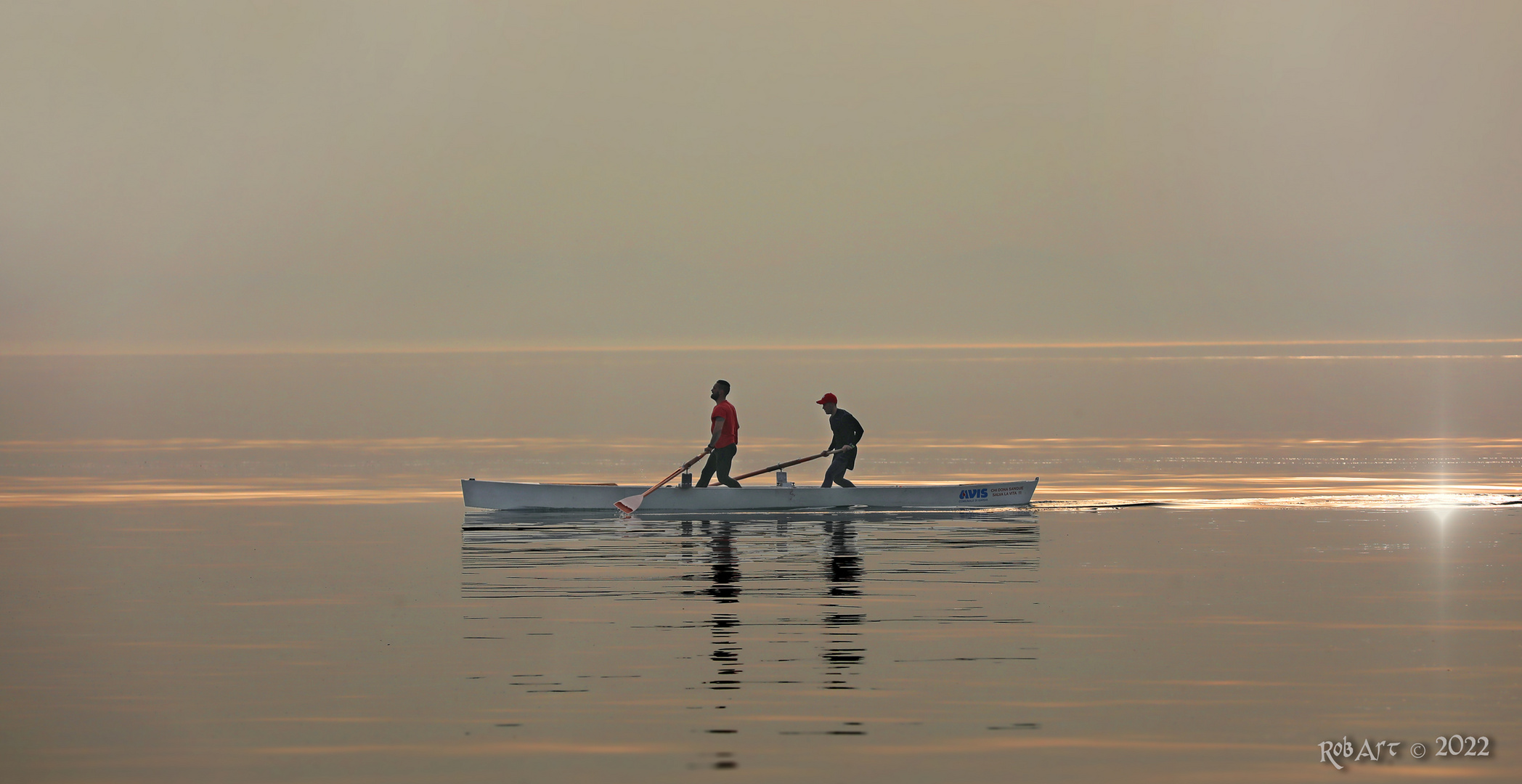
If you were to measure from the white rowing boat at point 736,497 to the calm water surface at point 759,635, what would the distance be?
657mm

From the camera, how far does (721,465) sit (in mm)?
35688

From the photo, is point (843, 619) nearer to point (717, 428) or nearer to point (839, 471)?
point (717, 428)

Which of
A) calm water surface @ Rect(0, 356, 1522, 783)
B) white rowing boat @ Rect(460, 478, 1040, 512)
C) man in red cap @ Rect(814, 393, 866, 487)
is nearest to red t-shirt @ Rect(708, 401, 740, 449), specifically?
white rowing boat @ Rect(460, 478, 1040, 512)

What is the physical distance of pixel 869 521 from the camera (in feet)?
110

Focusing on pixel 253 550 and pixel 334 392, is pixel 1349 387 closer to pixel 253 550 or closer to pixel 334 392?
pixel 334 392

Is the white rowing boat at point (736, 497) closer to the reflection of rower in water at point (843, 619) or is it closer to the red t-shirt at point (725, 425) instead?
the red t-shirt at point (725, 425)

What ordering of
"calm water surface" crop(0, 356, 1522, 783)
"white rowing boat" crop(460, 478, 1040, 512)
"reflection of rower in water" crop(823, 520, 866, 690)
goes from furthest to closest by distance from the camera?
"white rowing boat" crop(460, 478, 1040, 512)
"reflection of rower in water" crop(823, 520, 866, 690)
"calm water surface" crop(0, 356, 1522, 783)

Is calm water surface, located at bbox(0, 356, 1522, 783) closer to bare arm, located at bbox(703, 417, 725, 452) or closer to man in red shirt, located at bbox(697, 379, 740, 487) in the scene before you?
man in red shirt, located at bbox(697, 379, 740, 487)

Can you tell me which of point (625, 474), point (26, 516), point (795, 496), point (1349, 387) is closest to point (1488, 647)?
point (795, 496)

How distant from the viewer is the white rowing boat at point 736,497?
35.4 metres

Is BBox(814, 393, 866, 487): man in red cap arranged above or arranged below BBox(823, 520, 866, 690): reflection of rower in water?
above

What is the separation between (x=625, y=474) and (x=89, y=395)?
120 m

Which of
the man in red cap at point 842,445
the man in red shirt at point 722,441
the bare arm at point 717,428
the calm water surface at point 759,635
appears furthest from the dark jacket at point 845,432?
the bare arm at point 717,428

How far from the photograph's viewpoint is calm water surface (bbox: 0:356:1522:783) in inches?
567
